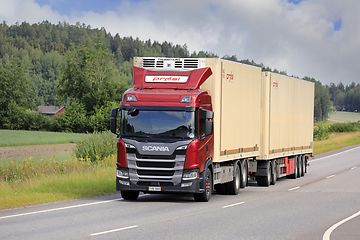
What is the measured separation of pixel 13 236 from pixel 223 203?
7054 millimetres

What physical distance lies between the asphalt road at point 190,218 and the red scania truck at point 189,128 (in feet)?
2.53

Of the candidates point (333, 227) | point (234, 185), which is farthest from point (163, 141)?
point (333, 227)

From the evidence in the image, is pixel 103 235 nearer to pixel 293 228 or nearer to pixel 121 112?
pixel 293 228

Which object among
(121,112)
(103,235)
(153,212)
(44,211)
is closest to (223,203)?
(153,212)

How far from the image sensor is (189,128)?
13500 millimetres

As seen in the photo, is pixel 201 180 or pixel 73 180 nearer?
pixel 201 180

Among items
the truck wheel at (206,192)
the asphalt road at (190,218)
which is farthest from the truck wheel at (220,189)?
the truck wheel at (206,192)

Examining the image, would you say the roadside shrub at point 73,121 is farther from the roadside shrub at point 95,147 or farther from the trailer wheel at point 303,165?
the trailer wheel at point 303,165

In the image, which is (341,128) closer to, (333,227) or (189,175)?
(189,175)

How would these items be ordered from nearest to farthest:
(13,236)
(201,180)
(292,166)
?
(13,236)
(201,180)
(292,166)

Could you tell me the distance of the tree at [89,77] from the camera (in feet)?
280

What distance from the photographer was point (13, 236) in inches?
345

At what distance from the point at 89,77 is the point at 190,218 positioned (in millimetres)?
77318

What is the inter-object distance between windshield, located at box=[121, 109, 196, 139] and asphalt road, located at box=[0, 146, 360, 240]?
1.97m
